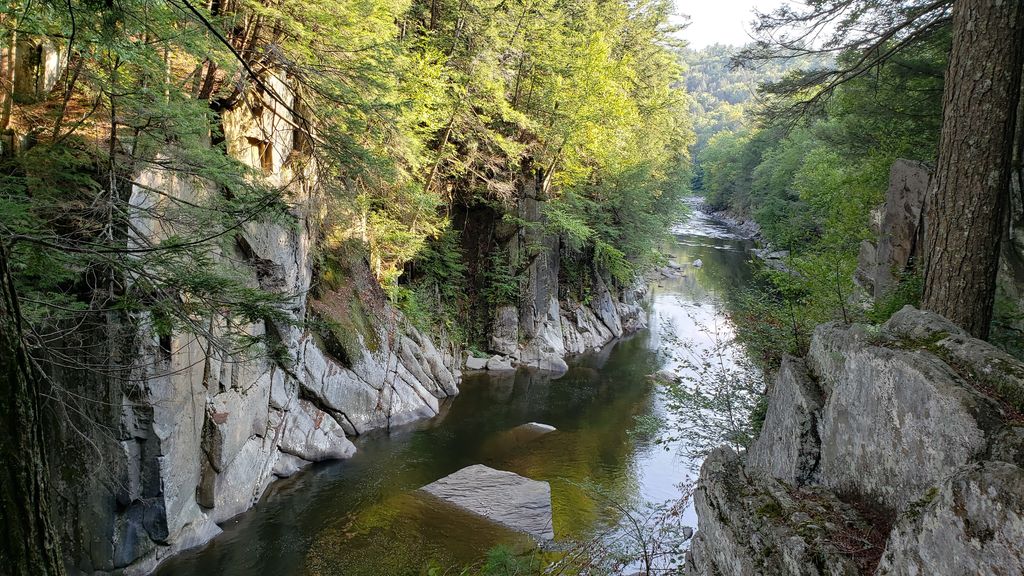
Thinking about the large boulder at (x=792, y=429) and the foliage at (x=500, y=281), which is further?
the foliage at (x=500, y=281)

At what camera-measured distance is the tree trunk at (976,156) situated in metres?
5.07

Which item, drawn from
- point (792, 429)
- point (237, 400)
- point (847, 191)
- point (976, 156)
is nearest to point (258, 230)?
point (237, 400)

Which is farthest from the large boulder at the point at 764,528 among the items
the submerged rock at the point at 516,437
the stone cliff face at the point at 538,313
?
the stone cliff face at the point at 538,313

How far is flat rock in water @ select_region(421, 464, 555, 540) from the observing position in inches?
375

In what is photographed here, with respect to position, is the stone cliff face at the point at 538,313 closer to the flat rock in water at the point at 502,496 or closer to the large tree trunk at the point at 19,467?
the flat rock in water at the point at 502,496

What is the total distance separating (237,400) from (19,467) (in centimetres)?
792

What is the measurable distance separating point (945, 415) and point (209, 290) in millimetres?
5696

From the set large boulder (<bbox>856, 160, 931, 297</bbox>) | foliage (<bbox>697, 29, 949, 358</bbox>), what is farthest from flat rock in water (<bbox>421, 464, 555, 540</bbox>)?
large boulder (<bbox>856, 160, 931, 297</bbox>)

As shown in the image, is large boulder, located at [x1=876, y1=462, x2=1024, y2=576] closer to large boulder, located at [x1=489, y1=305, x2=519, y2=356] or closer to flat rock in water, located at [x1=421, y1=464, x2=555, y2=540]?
flat rock in water, located at [x1=421, y1=464, x2=555, y2=540]

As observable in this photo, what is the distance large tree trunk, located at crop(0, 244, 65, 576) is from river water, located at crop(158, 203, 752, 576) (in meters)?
6.68

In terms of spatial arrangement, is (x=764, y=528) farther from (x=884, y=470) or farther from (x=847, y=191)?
(x=847, y=191)

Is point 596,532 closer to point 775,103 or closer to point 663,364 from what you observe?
point 775,103

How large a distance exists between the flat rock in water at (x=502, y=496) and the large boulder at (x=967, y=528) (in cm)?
692

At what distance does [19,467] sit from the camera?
7.34 feet
